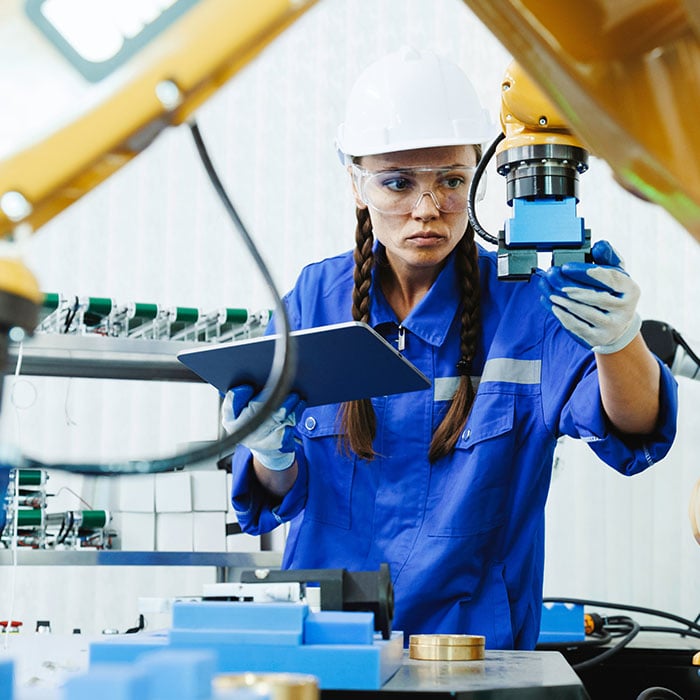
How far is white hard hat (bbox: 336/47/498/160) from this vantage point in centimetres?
177

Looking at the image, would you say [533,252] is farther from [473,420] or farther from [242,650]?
[242,650]

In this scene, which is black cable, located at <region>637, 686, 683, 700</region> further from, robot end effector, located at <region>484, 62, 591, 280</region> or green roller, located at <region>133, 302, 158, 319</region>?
green roller, located at <region>133, 302, 158, 319</region>

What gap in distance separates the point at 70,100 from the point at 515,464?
132 cm

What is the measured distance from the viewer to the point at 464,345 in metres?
1.81

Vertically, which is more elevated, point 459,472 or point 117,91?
point 117,91

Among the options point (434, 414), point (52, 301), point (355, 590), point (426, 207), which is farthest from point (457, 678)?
point (52, 301)

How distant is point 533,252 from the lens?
1.27 metres

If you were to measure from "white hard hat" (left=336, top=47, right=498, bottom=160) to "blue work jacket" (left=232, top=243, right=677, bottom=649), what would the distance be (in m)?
0.26

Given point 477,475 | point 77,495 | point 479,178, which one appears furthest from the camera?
point 77,495

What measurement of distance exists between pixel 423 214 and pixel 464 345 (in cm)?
25

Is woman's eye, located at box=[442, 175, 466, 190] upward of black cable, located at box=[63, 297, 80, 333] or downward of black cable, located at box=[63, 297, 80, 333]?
upward

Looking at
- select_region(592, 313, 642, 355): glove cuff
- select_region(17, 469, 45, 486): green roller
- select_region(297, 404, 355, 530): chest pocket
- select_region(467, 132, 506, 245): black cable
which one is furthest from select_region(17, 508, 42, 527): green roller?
select_region(592, 313, 642, 355): glove cuff

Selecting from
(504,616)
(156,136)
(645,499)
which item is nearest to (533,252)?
(504,616)

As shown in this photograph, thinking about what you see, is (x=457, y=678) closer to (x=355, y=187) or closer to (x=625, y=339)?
(x=625, y=339)
